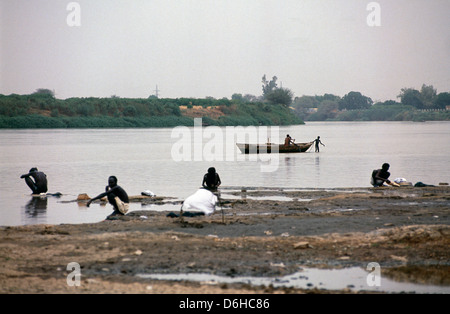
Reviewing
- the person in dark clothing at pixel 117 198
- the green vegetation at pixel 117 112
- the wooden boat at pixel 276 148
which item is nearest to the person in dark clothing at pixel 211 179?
the person in dark clothing at pixel 117 198

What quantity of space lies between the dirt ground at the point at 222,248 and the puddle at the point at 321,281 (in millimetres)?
216

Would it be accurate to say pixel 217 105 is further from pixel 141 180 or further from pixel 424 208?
pixel 424 208

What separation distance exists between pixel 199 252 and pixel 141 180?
20064 millimetres

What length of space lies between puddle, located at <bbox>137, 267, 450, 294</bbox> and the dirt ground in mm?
216

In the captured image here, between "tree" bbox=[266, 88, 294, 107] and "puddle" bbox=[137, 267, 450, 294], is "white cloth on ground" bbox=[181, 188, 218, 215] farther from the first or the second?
"tree" bbox=[266, 88, 294, 107]

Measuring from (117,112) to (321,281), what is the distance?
446 feet

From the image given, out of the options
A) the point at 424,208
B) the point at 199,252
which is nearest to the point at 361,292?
the point at 199,252

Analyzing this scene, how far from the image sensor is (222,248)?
462 inches

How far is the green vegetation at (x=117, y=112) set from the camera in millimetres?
126438

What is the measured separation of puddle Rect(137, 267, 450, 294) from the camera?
9.38 meters

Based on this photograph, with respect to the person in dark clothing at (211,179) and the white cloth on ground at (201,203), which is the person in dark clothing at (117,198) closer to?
the white cloth on ground at (201,203)

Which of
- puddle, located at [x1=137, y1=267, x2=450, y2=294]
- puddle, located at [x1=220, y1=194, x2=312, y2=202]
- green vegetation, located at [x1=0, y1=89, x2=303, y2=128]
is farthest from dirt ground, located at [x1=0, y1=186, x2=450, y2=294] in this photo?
green vegetation, located at [x1=0, y1=89, x2=303, y2=128]
